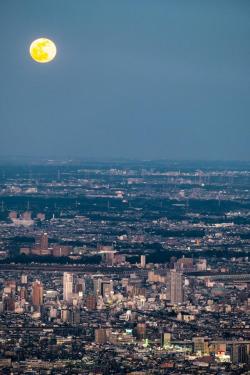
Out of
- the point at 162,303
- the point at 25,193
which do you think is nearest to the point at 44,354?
the point at 162,303

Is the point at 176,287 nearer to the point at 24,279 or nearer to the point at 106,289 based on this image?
the point at 106,289

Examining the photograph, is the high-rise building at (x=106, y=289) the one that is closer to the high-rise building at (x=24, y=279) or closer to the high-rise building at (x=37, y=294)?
the high-rise building at (x=37, y=294)

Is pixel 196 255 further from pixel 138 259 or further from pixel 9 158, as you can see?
pixel 9 158

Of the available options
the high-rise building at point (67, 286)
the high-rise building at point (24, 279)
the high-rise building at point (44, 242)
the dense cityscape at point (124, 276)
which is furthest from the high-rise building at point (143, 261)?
the high-rise building at point (24, 279)

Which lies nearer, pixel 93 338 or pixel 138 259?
pixel 93 338

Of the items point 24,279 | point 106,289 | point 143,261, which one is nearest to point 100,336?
point 106,289

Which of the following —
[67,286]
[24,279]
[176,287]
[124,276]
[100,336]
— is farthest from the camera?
[124,276]
